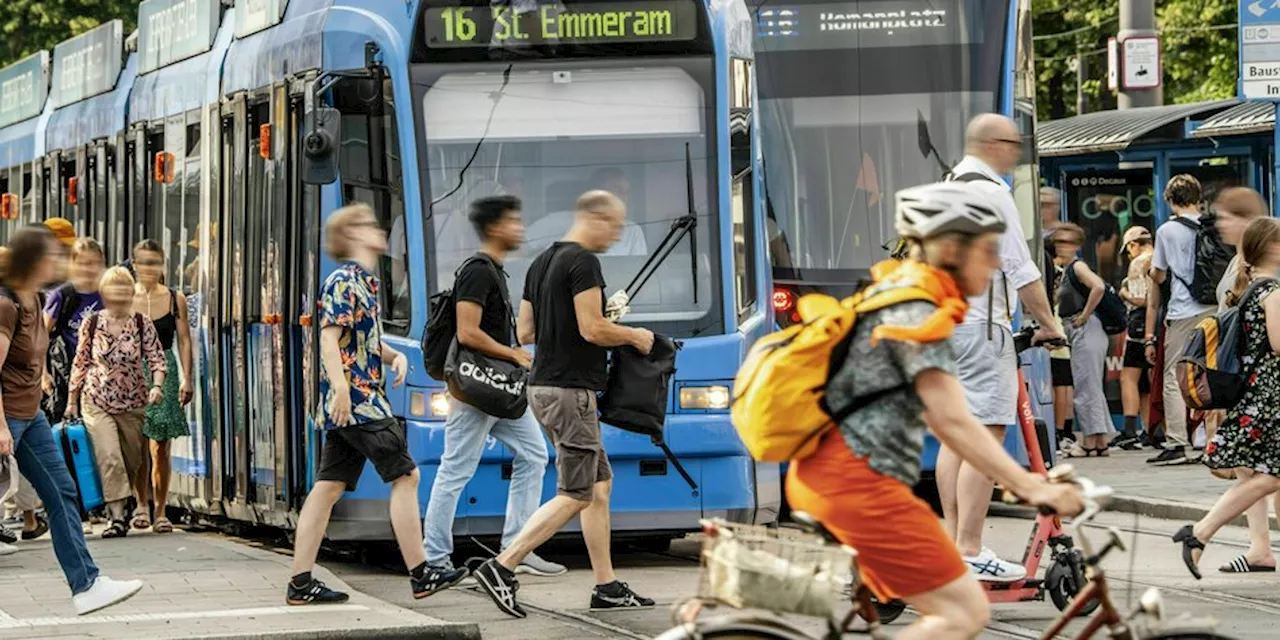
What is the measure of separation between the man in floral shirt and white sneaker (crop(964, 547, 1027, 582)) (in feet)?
7.67

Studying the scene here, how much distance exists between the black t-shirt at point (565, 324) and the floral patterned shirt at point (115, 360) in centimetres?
489

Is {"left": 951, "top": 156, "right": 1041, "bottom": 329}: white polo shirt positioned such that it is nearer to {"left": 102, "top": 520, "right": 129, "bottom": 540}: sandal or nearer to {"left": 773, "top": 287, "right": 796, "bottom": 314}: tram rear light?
{"left": 773, "top": 287, "right": 796, "bottom": 314}: tram rear light

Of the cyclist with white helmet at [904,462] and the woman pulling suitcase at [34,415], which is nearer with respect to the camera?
the cyclist with white helmet at [904,462]

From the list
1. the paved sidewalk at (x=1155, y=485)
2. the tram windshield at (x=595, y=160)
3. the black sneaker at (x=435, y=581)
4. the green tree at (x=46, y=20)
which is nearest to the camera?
the black sneaker at (x=435, y=581)

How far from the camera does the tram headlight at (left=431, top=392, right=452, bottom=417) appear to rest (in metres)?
12.0

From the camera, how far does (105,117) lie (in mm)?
18578

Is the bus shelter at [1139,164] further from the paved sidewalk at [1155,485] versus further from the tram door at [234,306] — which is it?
the tram door at [234,306]

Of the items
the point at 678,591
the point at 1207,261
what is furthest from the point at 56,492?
the point at 1207,261

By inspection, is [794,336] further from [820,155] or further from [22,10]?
[22,10]

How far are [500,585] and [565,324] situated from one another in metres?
1.03

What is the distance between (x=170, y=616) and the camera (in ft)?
33.2

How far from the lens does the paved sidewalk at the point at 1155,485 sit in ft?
48.3

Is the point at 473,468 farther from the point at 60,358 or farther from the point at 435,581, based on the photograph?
the point at 60,358

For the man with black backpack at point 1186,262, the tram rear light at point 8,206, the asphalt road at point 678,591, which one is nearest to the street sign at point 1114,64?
the man with black backpack at point 1186,262
